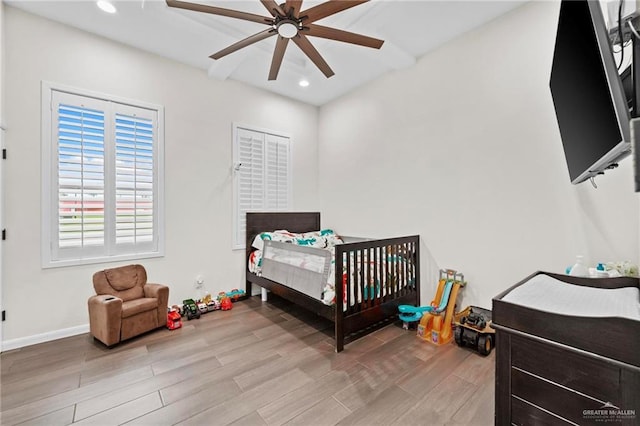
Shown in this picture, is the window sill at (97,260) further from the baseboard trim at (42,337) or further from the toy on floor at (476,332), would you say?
the toy on floor at (476,332)

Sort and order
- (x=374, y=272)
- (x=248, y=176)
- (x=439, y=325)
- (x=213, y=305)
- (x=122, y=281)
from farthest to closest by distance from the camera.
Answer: (x=248, y=176) → (x=213, y=305) → (x=122, y=281) → (x=374, y=272) → (x=439, y=325)

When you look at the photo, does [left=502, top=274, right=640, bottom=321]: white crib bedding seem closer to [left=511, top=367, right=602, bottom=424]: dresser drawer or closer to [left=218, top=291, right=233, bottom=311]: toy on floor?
[left=511, top=367, right=602, bottom=424]: dresser drawer

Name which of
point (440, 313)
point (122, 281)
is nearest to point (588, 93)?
point (440, 313)

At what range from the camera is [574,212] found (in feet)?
6.86

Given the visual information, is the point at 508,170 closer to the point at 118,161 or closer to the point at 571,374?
the point at 571,374

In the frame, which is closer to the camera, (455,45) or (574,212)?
(574,212)

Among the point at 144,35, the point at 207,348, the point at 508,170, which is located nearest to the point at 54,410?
the point at 207,348

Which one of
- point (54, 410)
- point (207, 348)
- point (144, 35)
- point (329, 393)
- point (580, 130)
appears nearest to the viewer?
point (580, 130)

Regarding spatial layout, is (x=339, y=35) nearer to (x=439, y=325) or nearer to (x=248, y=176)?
(x=248, y=176)

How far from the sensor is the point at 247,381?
1.89 m

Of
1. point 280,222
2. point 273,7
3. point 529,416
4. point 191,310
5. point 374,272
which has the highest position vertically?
point 273,7

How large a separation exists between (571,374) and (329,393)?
4.30ft

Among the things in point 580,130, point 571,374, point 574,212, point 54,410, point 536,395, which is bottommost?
point 54,410

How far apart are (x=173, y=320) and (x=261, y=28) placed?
304cm
